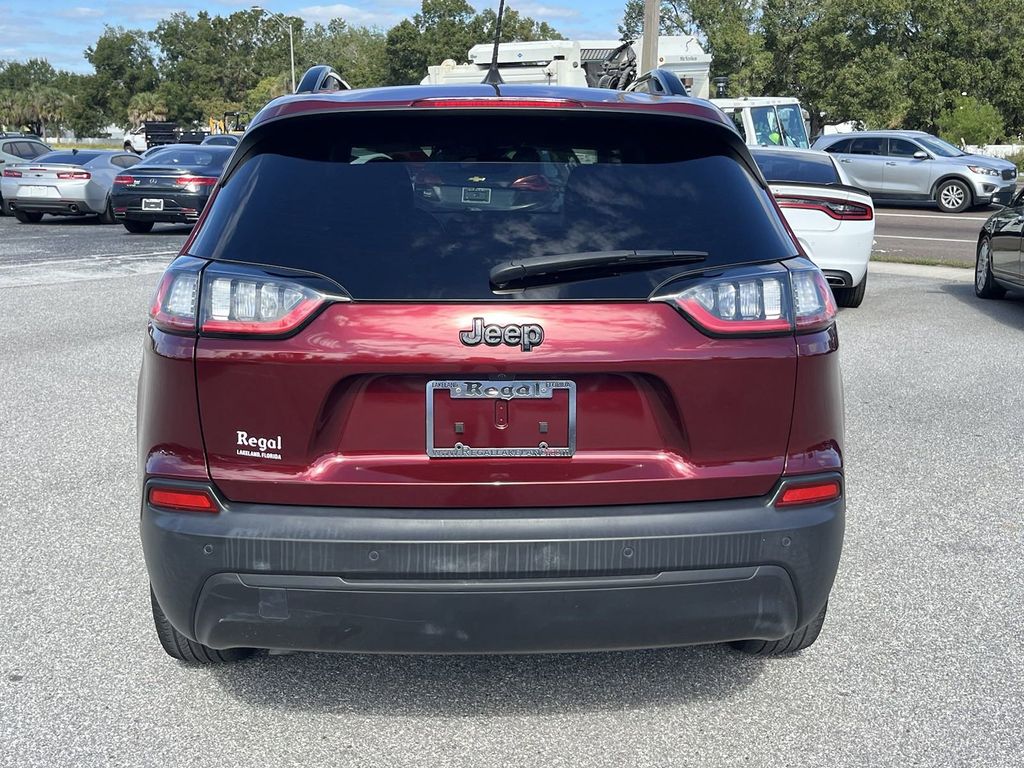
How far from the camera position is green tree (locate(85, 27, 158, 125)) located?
439 feet

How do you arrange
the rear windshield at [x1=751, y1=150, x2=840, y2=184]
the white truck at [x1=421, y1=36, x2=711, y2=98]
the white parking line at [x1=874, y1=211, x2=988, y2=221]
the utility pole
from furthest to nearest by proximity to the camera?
the white parking line at [x1=874, y1=211, x2=988, y2=221]
the utility pole
the white truck at [x1=421, y1=36, x2=711, y2=98]
the rear windshield at [x1=751, y1=150, x2=840, y2=184]

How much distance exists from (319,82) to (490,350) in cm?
160

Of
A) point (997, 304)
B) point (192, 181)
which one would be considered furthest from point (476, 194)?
point (192, 181)

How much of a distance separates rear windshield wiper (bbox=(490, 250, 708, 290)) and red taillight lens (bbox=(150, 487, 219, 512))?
90cm

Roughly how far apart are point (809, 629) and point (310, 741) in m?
1.52

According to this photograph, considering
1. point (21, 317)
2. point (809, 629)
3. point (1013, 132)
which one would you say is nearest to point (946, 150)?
point (21, 317)

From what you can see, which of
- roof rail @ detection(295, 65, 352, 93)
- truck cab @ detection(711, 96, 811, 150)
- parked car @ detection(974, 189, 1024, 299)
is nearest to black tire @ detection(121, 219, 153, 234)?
truck cab @ detection(711, 96, 811, 150)

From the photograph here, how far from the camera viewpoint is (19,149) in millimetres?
29531

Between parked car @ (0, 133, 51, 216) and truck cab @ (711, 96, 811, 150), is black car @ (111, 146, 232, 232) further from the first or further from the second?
truck cab @ (711, 96, 811, 150)

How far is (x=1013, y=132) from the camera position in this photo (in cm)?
6059

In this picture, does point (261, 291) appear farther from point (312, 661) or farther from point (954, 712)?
point (954, 712)

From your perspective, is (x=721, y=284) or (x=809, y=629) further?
(x=809, y=629)

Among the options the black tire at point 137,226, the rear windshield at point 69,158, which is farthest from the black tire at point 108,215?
the black tire at point 137,226

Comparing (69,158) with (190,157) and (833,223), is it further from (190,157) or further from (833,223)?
(833,223)
